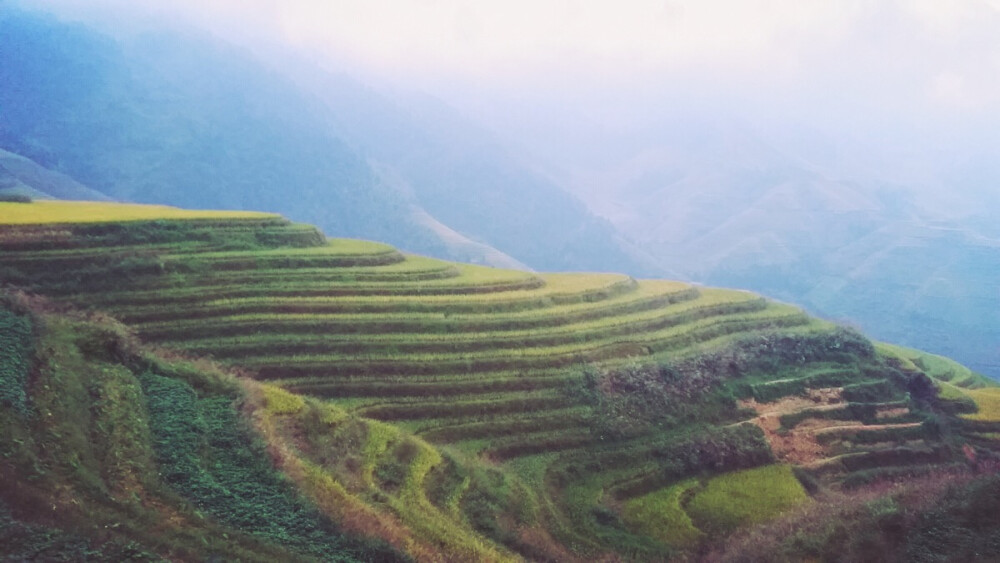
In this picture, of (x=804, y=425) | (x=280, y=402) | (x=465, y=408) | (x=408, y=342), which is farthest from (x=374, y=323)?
(x=804, y=425)

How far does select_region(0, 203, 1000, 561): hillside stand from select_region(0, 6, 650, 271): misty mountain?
83927 millimetres

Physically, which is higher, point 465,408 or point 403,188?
point 403,188

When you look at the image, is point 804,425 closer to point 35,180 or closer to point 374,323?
point 374,323

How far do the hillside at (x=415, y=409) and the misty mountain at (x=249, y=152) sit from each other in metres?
83.9

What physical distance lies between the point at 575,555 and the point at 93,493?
1157 centimetres

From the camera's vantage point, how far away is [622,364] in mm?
24953

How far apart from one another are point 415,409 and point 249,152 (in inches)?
4645

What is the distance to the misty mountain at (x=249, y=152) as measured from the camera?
321 feet

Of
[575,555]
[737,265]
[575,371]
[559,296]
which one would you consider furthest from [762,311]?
[737,265]

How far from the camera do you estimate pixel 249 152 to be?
406 ft

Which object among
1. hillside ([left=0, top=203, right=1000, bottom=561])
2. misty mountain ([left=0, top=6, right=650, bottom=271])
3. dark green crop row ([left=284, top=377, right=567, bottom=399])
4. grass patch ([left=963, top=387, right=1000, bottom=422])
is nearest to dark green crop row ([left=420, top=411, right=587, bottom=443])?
hillside ([left=0, top=203, right=1000, bottom=561])

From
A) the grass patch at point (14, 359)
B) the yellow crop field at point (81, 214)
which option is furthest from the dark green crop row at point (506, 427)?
the yellow crop field at point (81, 214)

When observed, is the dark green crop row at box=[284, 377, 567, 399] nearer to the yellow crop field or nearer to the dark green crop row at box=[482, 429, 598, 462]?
the dark green crop row at box=[482, 429, 598, 462]

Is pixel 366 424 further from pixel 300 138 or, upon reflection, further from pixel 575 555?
pixel 300 138
